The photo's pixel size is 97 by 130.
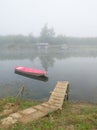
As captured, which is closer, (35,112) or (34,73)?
(35,112)

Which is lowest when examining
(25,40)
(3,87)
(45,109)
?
(3,87)

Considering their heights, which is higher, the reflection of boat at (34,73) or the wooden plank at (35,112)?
the wooden plank at (35,112)

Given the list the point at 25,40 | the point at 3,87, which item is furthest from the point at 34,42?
the point at 3,87

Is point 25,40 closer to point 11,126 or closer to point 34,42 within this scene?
point 34,42

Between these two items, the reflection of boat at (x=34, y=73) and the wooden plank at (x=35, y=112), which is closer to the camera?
the wooden plank at (x=35, y=112)

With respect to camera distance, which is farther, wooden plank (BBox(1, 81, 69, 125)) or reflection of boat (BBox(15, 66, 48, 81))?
reflection of boat (BBox(15, 66, 48, 81))

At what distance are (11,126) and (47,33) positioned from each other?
13837 cm

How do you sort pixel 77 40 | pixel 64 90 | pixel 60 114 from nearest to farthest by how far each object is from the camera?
pixel 60 114 < pixel 64 90 < pixel 77 40

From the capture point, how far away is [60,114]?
13086 millimetres

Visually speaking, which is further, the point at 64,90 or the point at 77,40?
the point at 77,40

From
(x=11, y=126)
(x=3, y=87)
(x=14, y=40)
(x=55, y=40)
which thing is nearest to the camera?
(x=11, y=126)

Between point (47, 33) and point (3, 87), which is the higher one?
point (47, 33)

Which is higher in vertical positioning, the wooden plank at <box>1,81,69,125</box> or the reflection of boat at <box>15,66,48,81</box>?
the wooden plank at <box>1,81,69,125</box>

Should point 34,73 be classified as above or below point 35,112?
below
